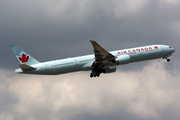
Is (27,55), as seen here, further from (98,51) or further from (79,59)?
(98,51)

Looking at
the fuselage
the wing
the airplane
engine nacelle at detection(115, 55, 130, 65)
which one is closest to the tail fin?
the airplane

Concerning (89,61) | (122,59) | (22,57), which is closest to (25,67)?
(22,57)

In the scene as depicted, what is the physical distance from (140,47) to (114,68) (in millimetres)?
8861

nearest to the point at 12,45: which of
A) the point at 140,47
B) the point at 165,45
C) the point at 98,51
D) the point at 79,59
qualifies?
the point at 79,59

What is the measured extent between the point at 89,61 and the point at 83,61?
1562mm

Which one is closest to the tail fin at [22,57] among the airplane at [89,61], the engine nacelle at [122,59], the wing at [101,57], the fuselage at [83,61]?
the airplane at [89,61]

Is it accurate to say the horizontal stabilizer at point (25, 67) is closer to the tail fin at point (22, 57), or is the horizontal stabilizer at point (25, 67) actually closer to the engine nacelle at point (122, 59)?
the tail fin at point (22, 57)

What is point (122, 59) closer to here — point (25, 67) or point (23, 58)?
point (25, 67)

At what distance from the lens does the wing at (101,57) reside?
60662 millimetres

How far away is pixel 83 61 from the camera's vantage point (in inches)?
2490

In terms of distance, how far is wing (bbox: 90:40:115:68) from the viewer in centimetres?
6066

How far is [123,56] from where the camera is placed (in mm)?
63938

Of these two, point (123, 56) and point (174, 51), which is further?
point (174, 51)

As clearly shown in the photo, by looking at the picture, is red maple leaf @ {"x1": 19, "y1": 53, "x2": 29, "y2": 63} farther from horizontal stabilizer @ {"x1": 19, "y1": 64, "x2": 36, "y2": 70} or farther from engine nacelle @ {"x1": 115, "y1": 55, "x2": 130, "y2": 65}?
engine nacelle @ {"x1": 115, "y1": 55, "x2": 130, "y2": 65}
